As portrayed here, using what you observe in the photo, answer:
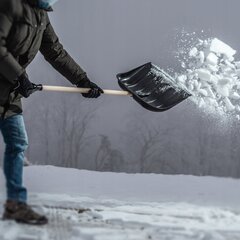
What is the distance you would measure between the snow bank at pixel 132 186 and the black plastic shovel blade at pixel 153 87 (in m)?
0.76

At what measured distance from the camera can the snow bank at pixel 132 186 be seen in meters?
2.92

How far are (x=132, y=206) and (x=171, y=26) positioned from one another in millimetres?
1549

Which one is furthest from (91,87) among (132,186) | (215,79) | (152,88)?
(215,79)

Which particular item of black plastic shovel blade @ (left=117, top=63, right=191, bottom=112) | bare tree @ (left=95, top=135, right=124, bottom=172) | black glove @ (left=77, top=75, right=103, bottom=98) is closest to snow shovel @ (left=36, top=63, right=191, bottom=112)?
black plastic shovel blade @ (left=117, top=63, right=191, bottom=112)

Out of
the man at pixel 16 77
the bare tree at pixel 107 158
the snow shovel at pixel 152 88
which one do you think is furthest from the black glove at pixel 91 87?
the bare tree at pixel 107 158

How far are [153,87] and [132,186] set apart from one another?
969 millimetres

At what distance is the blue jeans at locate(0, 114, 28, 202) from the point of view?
199 centimetres

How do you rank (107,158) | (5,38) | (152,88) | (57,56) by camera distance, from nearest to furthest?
(5,38)
(57,56)
(152,88)
(107,158)

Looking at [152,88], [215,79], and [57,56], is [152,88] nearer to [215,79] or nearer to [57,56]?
[57,56]

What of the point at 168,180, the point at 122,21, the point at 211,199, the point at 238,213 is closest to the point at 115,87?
the point at 122,21

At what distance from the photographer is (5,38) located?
5.98 ft

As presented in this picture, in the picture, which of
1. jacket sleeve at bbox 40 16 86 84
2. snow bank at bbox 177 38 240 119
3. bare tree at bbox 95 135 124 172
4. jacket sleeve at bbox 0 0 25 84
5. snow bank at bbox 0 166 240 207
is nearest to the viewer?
jacket sleeve at bbox 0 0 25 84

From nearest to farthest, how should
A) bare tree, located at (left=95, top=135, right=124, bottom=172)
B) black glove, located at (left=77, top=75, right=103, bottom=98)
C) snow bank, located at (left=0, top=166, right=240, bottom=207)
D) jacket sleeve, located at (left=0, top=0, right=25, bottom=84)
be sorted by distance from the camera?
jacket sleeve, located at (left=0, top=0, right=25, bottom=84) < black glove, located at (left=77, top=75, right=103, bottom=98) < snow bank, located at (left=0, top=166, right=240, bottom=207) < bare tree, located at (left=95, top=135, right=124, bottom=172)

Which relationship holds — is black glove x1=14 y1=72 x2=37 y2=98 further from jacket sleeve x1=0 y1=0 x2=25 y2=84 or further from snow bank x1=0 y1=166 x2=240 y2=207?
snow bank x1=0 y1=166 x2=240 y2=207
